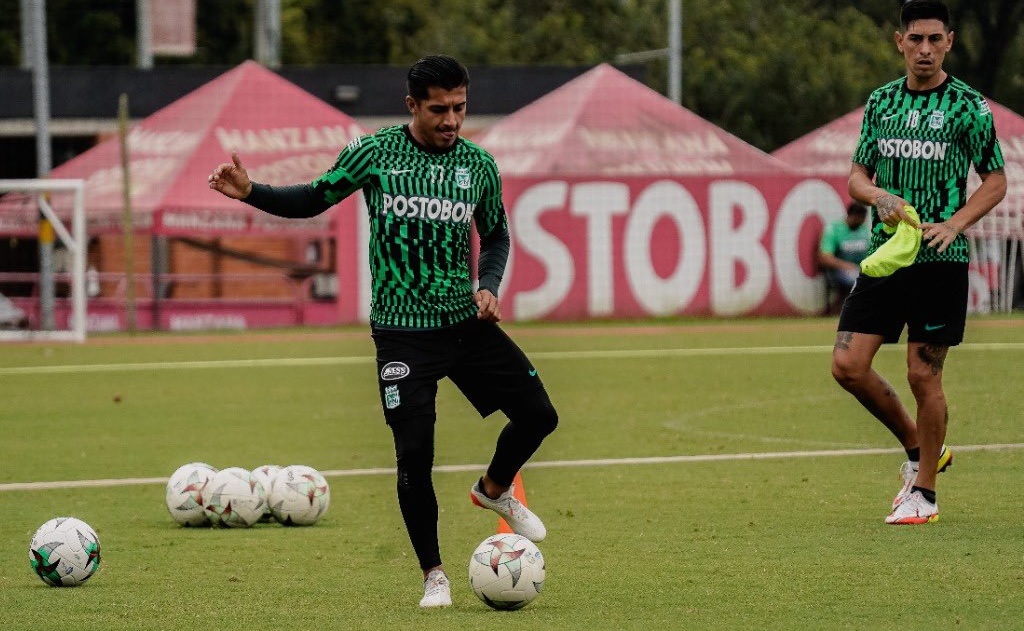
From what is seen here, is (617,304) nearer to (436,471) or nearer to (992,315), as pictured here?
(992,315)

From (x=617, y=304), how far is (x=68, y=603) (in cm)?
2412

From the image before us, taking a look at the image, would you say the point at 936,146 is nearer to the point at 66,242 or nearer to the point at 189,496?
the point at 189,496

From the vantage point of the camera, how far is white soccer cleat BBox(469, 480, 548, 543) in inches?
317

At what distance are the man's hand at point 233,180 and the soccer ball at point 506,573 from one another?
1.65 metres

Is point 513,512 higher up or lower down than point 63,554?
higher up

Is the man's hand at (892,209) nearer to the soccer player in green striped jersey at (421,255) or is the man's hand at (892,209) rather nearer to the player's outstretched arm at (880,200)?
the player's outstretched arm at (880,200)

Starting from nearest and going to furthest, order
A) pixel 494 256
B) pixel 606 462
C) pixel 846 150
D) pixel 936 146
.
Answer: pixel 494 256, pixel 936 146, pixel 606 462, pixel 846 150

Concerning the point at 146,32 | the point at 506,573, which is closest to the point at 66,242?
the point at 146,32

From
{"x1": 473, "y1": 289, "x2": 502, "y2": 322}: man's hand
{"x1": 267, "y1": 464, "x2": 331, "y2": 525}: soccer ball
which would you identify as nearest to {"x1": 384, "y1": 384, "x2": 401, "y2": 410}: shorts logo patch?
{"x1": 473, "y1": 289, "x2": 502, "y2": 322}: man's hand

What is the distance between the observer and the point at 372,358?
22734mm

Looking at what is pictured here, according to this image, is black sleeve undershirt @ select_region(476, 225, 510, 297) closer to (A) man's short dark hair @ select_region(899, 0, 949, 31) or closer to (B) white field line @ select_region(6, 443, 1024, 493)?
(A) man's short dark hair @ select_region(899, 0, 949, 31)

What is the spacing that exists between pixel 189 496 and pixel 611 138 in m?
23.7

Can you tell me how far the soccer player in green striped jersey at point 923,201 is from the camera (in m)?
8.94

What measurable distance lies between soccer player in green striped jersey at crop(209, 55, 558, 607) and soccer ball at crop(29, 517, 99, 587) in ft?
4.60
